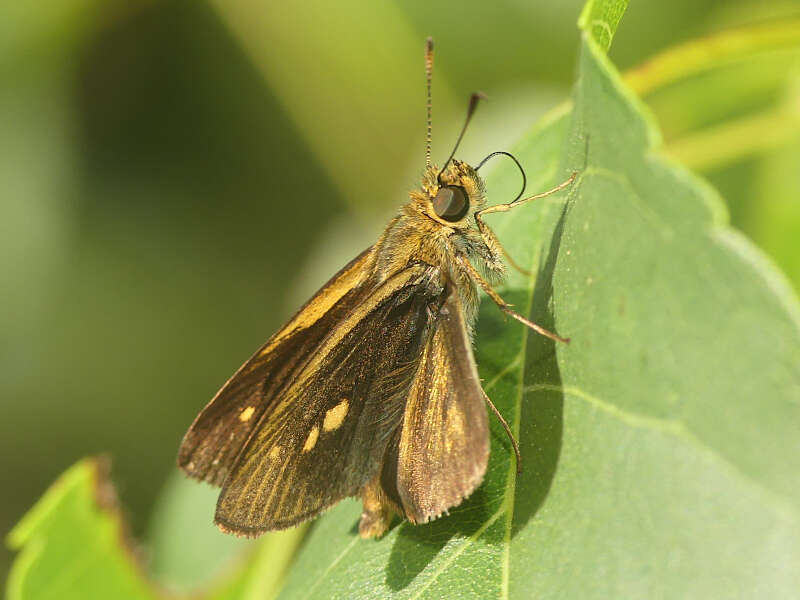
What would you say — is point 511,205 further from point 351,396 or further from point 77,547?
point 77,547

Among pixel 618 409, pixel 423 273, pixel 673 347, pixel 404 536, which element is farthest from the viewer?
pixel 423 273

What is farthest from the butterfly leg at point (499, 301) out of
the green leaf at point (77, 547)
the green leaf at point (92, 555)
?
the green leaf at point (77, 547)

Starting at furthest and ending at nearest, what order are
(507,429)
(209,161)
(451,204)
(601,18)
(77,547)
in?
1. (209,161)
2. (77,547)
3. (451,204)
4. (507,429)
5. (601,18)

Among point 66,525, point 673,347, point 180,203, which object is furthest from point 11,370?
point 673,347

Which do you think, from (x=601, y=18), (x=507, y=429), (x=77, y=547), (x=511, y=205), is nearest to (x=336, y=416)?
(x=507, y=429)

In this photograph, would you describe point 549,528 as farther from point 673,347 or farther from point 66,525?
point 66,525

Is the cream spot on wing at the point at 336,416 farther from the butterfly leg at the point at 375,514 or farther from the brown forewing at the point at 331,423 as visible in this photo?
the butterfly leg at the point at 375,514
